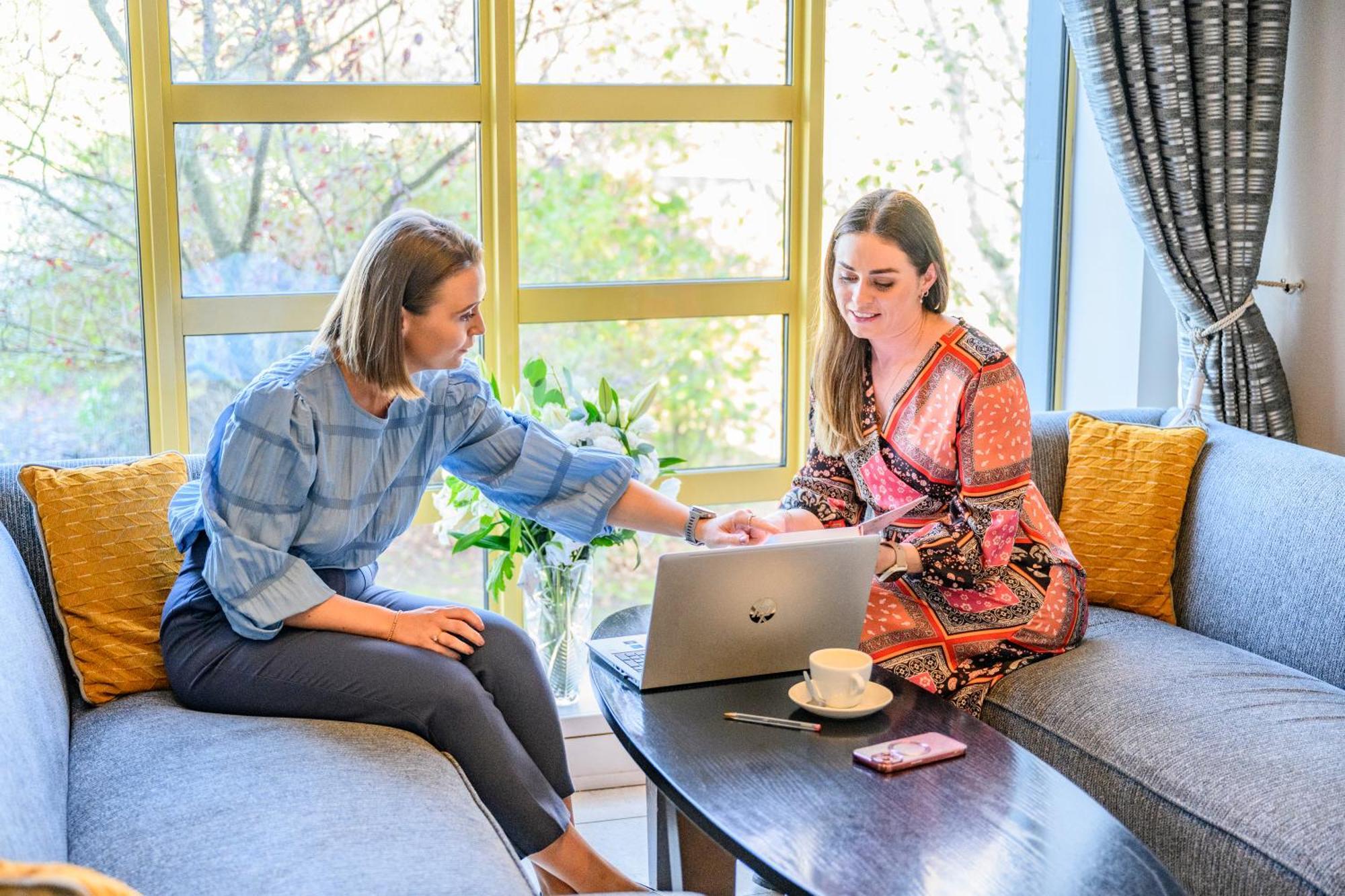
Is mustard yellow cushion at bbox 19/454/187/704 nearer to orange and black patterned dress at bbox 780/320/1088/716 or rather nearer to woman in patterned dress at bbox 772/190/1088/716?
woman in patterned dress at bbox 772/190/1088/716

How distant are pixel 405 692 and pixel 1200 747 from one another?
49.7 inches

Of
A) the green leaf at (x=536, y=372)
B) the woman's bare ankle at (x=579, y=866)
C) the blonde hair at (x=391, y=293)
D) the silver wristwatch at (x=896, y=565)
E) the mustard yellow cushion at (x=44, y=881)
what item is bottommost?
the woman's bare ankle at (x=579, y=866)

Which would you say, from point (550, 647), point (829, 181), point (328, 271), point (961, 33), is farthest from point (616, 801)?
point (961, 33)

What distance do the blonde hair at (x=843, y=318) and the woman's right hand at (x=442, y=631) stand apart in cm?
80

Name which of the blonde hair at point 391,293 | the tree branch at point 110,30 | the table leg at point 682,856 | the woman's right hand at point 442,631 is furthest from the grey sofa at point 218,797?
the tree branch at point 110,30

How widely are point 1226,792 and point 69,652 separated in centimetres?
189

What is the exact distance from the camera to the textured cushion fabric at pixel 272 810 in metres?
1.62

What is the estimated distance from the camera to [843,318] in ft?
8.30

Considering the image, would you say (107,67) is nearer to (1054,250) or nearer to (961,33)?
(961,33)

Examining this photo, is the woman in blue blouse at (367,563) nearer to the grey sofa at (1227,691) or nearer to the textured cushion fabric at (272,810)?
Result: the textured cushion fabric at (272,810)

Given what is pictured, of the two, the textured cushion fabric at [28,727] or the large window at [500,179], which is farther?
the large window at [500,179]

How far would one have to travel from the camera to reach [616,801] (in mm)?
2943

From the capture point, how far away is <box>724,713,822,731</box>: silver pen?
185 cm

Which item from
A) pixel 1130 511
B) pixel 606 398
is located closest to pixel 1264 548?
pixel 1130 511
